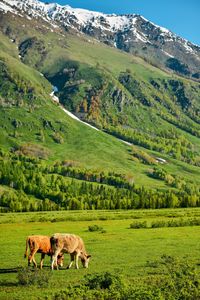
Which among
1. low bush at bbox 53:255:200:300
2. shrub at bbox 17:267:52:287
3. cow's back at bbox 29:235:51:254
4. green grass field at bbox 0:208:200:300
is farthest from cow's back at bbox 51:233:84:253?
low bush at bbox 53:255:200:300

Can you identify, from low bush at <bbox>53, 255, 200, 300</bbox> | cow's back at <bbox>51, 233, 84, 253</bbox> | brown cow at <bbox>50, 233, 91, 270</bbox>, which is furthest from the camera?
cow's back at <bbox>51, 233, 84, 253</bbox>

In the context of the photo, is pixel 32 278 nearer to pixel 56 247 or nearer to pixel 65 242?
pixel 56 247

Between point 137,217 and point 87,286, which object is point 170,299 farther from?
point 137,217

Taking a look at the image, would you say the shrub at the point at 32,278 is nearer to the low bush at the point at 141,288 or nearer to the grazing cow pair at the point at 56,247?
the low bush at the point at 141,288

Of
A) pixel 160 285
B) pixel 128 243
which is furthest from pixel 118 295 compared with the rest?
pixel 128 243

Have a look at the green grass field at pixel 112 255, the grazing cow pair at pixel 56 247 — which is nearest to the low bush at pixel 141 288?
the green grass field at pixel 112 255

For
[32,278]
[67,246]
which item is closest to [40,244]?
[67,246]

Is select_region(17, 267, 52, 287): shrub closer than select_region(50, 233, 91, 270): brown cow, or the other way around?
select_region(17, 267, 52, 287): shrub

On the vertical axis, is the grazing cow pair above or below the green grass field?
above

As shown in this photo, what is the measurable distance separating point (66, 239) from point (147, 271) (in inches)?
358

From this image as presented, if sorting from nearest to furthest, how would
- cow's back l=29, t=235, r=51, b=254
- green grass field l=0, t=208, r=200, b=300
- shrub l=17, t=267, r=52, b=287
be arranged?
green grass field l=0, t=208, r=200, b=300 < shrub l=17, t=267, r=52, b=287 < cow's back l=29, t=235, r=51, b=254

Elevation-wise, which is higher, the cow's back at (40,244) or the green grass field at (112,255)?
the cow's back at (40,244)

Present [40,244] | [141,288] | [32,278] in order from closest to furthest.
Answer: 1. [141,288]
2. [32,278]
3. [40,244]

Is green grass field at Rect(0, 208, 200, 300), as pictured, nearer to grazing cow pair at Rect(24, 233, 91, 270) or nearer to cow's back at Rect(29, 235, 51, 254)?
grazing cow pair at Rect(24, 233, 91, 270)
